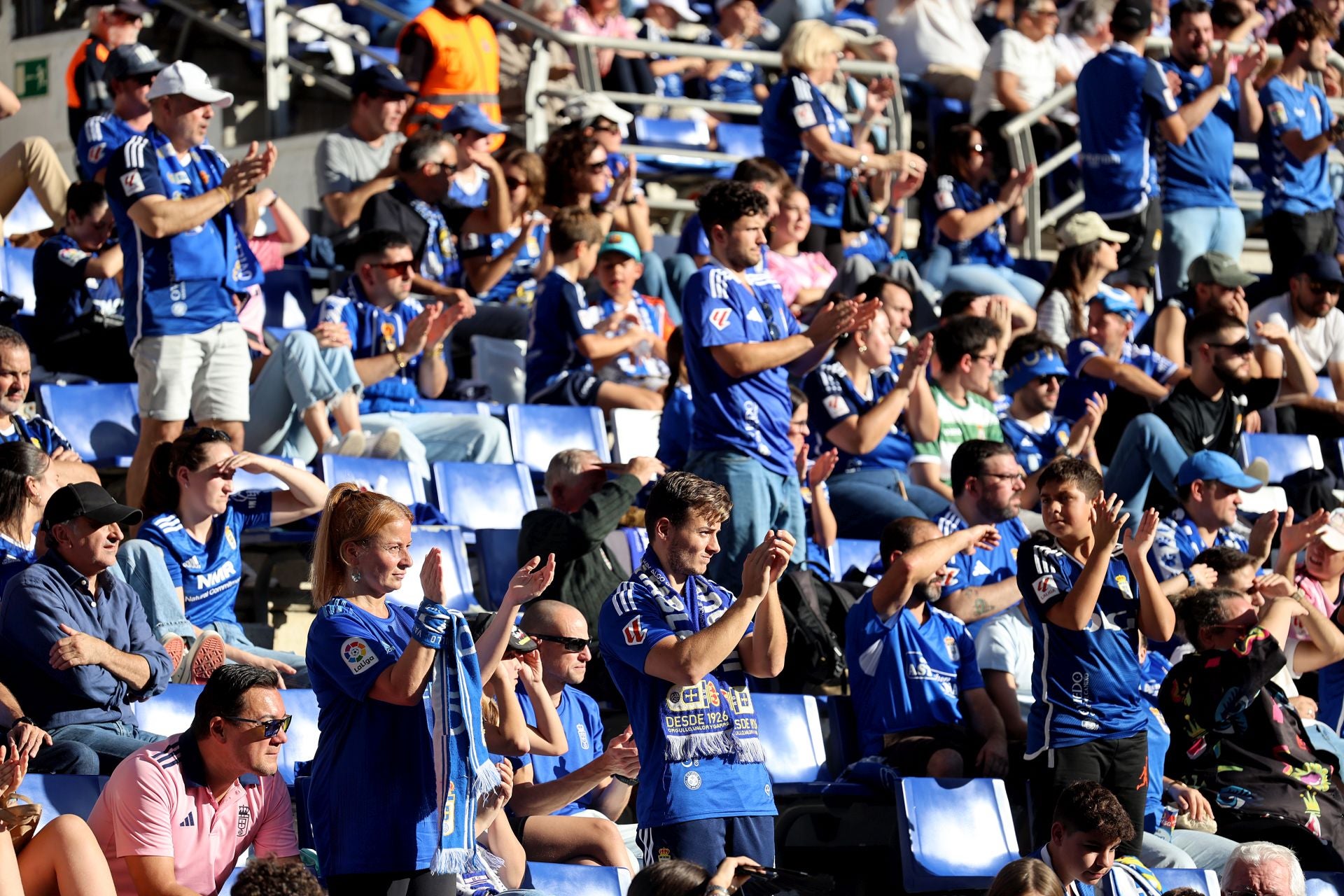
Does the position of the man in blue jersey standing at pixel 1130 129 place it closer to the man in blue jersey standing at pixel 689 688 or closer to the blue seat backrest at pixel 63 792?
the man in blue jersey standing at pixel 689 688

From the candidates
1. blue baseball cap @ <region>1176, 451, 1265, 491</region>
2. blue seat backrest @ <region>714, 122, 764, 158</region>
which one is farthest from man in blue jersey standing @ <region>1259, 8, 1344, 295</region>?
blue baseball cap @ <region>1176, 451, 1265, 491</region>

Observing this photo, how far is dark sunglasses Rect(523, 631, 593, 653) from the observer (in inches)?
226

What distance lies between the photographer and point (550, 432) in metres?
8.29

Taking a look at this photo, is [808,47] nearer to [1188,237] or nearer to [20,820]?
[1188,237]

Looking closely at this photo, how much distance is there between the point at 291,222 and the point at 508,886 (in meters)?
4.92

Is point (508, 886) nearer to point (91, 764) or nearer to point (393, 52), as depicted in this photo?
point (91, 764)

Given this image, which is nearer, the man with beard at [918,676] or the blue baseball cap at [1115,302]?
the man with beard at [918,676]

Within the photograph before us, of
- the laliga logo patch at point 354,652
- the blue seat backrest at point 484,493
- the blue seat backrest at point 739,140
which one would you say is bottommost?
the blue seat backrest at point 739,140

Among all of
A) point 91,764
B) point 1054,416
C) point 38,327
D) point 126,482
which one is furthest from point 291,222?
point 91,764

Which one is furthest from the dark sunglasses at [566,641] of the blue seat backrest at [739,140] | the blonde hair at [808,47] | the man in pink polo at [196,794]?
the blue seat backrest at [739,140]

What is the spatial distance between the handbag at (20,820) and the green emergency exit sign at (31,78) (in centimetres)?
740

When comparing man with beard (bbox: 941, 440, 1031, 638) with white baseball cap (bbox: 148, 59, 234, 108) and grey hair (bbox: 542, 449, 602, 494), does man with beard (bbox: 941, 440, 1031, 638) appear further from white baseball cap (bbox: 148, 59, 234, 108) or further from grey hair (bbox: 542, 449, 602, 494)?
white baseball cap (bbox: 148, 59, 234, 108)

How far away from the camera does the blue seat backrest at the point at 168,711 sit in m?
5.51

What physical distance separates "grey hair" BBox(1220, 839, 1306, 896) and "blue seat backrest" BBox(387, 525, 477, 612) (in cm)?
257
